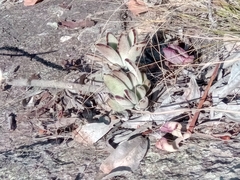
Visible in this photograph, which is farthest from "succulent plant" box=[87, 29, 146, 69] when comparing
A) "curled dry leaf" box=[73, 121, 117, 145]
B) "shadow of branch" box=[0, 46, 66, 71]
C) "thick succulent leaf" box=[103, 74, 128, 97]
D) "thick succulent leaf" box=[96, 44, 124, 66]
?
"shadow of branch" box=[0, 46, 66, 71]

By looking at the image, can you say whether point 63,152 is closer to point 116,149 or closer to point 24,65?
point 116,149

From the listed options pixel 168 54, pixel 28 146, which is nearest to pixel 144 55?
pixel 168 54

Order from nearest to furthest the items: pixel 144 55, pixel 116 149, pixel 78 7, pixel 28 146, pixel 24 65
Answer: pixel 116 149 < pixel 28 146 < pixel 144 55 < pixel 24 65 < pixel 78 7

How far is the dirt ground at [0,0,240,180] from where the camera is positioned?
171cm

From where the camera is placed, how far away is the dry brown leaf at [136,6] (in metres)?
2.47

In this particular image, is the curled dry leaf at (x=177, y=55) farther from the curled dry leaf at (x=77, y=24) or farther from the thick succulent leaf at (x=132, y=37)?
the curled dry leaf at (x=77, y=24)

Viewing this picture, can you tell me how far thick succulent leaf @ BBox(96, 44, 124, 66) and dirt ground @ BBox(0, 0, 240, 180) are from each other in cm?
28

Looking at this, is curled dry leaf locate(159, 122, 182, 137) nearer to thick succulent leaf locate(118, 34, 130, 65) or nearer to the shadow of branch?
thick succulent leaf locate(118, 34, 130, 65)

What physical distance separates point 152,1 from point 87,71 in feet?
1.62

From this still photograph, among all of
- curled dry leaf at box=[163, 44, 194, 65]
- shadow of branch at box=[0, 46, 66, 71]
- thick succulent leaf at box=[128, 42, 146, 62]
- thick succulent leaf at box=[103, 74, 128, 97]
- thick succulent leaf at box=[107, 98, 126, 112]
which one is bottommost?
shadow of branch at box=[0, 46, 66, 71]

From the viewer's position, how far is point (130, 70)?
74.7 inches

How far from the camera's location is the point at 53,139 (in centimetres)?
199

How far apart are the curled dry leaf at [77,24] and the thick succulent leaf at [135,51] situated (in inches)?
28.0

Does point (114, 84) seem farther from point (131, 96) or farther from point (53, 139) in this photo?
point (53, 139)
